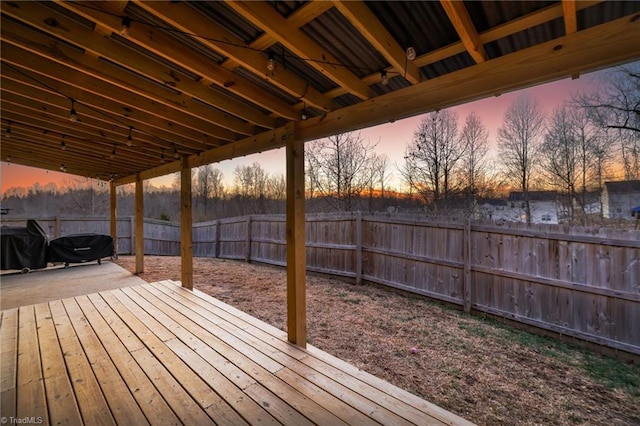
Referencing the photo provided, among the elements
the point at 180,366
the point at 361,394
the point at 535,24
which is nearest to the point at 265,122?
the point at 535,24

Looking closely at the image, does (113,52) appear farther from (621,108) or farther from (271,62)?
(621,108)

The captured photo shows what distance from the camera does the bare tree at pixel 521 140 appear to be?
8914 mm

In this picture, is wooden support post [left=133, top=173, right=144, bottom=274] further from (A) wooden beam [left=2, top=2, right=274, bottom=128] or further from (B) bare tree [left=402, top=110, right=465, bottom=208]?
(B) bare tree [left=402, top=110, right=465, bottom=208]

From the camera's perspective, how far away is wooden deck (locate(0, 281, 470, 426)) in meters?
1.71

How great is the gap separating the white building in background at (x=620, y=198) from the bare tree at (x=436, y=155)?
4.37 metres

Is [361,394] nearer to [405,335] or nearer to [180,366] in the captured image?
[180,366]

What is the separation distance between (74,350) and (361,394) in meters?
2.67

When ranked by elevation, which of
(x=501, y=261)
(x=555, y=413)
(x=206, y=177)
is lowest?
(x=555, y=413)

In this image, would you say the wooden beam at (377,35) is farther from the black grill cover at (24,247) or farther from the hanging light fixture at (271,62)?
the black grill cover at (24,247)

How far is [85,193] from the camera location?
1534 cm

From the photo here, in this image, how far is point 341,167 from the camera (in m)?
9.87

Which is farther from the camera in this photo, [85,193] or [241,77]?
[85,193]

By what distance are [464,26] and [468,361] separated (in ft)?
10.4

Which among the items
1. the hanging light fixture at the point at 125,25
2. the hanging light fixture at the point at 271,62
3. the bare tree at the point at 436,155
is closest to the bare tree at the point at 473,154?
the bare tree at the point at 436,155
